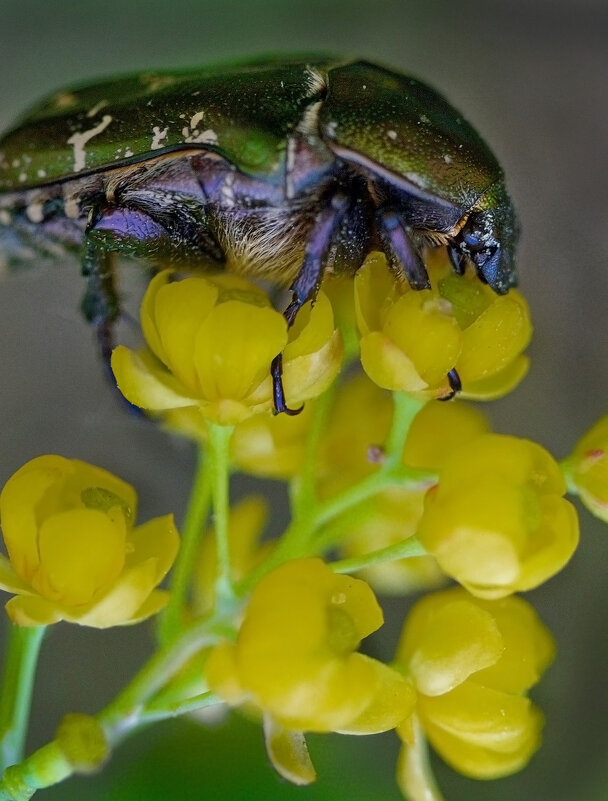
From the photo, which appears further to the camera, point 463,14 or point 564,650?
point 463,14

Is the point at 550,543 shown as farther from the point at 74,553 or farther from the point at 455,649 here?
the point at 74,553

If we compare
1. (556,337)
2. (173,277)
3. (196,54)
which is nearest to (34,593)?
(173,277)

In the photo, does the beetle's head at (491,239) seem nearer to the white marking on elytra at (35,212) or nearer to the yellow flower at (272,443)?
the yellow flower at (272,443)

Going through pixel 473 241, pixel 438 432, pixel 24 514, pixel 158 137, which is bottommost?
pixel 438 432

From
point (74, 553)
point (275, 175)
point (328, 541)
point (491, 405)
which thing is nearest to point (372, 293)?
point (275, 175)

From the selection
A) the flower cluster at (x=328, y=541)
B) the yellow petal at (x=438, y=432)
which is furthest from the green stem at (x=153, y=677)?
the yellow petal at (x=438, y=432)

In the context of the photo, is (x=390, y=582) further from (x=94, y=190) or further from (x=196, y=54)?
(x=196, y=54)
